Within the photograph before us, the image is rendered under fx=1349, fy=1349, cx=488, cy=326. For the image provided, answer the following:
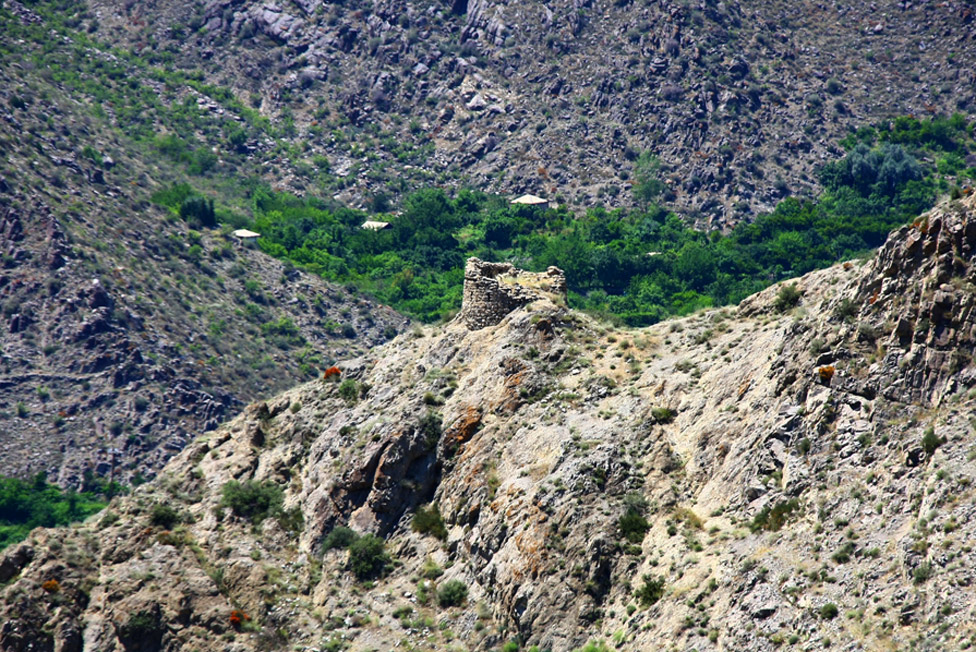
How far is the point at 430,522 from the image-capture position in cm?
4447

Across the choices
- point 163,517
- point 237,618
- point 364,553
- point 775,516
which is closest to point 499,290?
point 364,553

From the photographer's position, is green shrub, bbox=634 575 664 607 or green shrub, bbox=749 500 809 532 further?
green shrub, bbox=634 575 664 607

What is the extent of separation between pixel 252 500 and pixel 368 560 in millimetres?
6671

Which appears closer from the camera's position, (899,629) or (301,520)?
(899,629)

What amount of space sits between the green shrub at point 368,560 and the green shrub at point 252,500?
16.2 ft

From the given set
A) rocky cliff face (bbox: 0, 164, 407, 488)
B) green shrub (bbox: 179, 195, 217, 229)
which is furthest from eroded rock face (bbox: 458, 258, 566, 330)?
green shrub (bbox: 179, 195, 217, 229)

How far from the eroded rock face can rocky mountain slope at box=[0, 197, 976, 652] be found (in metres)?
0.11

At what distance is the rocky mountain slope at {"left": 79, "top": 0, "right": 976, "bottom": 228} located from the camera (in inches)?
4953

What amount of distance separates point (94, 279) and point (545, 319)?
61.1 metres

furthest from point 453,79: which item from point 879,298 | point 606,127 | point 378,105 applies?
point 879,298

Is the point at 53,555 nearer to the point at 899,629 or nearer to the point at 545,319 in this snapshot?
the point at 545,319

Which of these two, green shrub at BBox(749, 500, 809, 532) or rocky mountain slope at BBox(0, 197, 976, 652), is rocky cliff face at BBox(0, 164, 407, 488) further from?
green shrub at BBox(749, 500, 809, 532)

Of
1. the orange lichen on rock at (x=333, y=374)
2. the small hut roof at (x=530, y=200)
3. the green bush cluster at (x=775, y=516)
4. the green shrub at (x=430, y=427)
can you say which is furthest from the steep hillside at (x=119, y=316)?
the green bush cluster at (x=775, y=516)

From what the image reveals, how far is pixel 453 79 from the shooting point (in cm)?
14175
